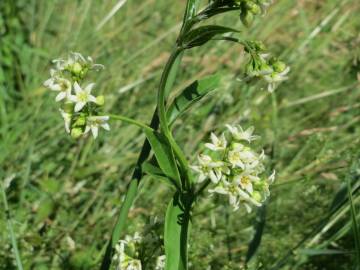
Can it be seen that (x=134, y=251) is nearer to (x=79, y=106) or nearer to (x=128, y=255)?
(x=128, y=255)

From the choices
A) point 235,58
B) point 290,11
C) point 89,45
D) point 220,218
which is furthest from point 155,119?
point 290,11

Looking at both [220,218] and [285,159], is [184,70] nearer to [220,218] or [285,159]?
[285,159]

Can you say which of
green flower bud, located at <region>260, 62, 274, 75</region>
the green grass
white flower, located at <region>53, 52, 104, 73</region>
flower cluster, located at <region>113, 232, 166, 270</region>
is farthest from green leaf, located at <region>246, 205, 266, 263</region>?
white flower, located at <region>53, 52, 104, 73</region>

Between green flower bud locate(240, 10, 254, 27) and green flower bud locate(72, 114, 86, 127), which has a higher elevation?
green flower bud locate(240, 10, 254, 27)

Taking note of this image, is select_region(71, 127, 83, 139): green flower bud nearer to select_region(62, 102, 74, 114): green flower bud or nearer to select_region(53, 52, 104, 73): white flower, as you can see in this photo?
select_region(62, 102, 74, 114): green flower bud

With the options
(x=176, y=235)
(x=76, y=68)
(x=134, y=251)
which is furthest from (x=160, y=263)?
(x=76, y=68)

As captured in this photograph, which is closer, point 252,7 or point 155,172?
point 252,7
